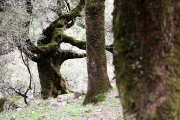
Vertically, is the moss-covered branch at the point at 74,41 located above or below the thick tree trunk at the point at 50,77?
above

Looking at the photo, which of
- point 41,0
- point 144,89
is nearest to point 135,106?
point 144,89

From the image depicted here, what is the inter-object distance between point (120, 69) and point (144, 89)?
0.90 ft

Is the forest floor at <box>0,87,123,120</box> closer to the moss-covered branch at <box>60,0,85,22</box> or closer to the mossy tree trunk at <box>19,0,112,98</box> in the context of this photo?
the mossy tree trunk at <box>19,0,112,98</box>

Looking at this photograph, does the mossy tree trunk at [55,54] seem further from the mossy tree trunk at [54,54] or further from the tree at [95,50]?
the tree at [95,50]

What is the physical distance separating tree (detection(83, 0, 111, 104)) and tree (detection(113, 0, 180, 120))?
696 cm

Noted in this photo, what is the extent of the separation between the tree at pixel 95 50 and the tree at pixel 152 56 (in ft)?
22.8

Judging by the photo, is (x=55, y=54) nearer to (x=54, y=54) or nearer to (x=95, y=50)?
(x=54, y=54)

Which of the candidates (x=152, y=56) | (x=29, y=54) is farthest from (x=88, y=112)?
(x=152, y=56)

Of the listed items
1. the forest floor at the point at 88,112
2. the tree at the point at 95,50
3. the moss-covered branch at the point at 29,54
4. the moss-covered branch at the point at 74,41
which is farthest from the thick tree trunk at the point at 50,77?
the tree at the point at 95,50

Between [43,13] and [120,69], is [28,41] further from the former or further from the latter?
[120,69]

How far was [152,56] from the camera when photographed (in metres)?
2.53

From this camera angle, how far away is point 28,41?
13.5m

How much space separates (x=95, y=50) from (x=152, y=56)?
715 centimetres

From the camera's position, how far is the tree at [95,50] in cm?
953
